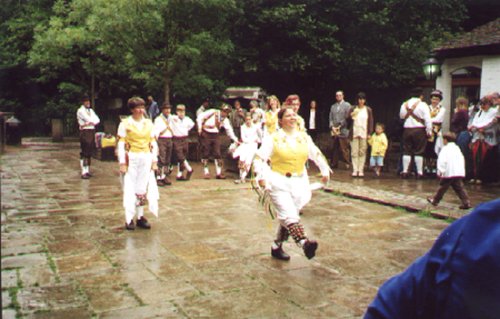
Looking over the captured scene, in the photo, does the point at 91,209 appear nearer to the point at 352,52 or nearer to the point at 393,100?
the point at 352,52

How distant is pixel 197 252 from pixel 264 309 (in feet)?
6.66

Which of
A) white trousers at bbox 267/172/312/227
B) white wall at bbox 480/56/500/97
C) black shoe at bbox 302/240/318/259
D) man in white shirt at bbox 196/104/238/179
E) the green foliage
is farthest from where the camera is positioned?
the green foliage

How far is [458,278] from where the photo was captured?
1.20 metres

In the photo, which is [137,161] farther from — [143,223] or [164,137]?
[164,137]

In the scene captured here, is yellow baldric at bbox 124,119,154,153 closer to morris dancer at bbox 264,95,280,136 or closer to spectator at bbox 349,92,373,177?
morris dancer at bbox 264,95,280,136

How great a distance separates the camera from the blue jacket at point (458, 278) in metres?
1.17

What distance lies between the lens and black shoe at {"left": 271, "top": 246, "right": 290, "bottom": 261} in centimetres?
637

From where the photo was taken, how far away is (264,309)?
475 cm

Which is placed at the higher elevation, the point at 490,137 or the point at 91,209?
the point at 490,137

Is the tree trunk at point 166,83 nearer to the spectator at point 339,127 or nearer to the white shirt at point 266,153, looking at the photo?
the spectator at point 339,127

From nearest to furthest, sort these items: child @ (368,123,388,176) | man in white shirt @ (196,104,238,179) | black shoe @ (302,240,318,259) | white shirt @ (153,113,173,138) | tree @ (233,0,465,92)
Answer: black shoe @ (302,240,318,259) → white shirt @ (153,113,173,138) → man in white shirt @ (196,104,238,179) → child @ (368,123,388,176) → tree @ (233,0,465,92)

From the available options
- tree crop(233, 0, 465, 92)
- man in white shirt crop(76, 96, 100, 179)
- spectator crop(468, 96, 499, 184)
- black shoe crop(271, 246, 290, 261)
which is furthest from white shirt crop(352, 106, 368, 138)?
black shoe crop(271, 246, 290, 261)

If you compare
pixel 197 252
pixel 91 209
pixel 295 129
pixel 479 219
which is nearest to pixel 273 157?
pixel 295 129

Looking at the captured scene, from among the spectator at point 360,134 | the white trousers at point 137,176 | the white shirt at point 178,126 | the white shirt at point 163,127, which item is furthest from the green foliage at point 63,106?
the white trousers at point 137,176
